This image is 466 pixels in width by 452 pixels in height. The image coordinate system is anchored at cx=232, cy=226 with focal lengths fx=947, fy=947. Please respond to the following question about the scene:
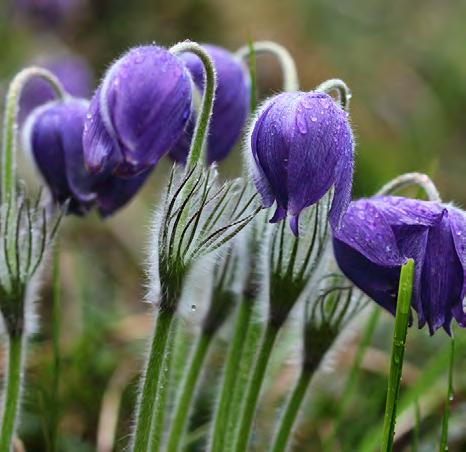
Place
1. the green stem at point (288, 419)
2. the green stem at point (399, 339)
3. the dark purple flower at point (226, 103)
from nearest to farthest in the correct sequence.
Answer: the green stem at point (399, 339) → the green stem at point (288, 419) → the dark purple flower at point (226, 103)

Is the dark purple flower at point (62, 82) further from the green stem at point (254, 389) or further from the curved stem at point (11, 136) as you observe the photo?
the green stem at point (254, 389)

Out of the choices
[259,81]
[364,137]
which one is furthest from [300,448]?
[259,81]

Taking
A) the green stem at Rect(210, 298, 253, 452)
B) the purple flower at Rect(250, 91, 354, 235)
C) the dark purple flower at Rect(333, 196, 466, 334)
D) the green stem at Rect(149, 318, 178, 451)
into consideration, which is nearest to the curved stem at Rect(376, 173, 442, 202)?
the dark purple flower at Rect(333, 196, 466, 334)

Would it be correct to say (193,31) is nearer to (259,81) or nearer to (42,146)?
(259,81)

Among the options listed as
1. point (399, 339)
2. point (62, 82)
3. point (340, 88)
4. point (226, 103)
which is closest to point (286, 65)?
point (226, 103)

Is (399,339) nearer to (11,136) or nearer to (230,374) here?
(230,374)

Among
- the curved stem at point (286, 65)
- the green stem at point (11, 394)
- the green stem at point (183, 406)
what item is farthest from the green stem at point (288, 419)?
the curved stem at point (286, 65)
